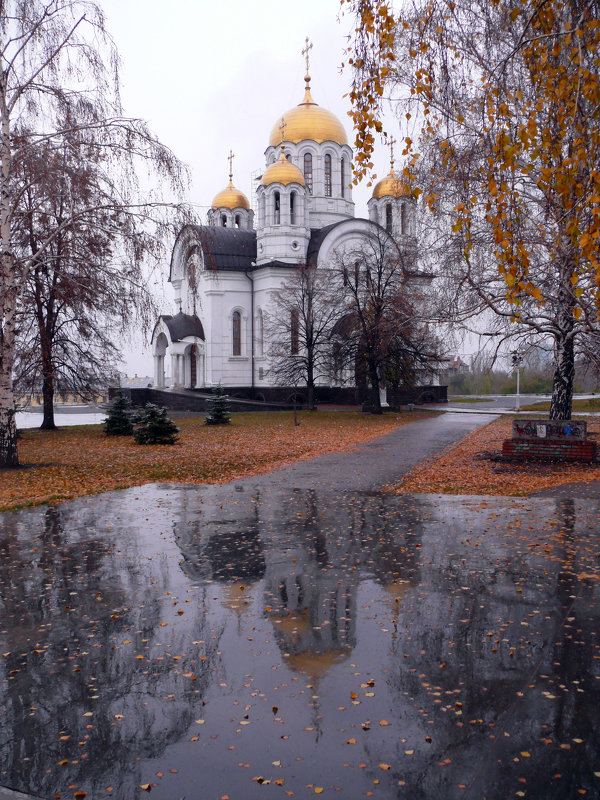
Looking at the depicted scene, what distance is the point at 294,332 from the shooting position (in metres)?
38.7

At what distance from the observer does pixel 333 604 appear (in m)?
5.92

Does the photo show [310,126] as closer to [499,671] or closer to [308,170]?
[308,170]

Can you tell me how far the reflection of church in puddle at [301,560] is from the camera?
5.32 metres

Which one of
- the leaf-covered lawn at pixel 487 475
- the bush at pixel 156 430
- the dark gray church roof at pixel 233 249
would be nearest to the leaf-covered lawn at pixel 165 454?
the bush at pixel 156 430

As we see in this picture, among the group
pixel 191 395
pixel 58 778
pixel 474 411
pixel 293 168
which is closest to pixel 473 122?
pixel 58 778

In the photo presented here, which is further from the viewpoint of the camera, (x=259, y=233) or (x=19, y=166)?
(x=259, y=233)

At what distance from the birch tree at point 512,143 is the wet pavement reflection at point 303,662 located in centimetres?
245

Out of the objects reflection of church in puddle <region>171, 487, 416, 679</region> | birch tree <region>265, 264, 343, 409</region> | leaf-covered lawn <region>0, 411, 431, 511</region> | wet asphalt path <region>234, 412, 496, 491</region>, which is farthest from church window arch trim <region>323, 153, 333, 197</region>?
reflection of church in puddle <region>171, 487, 416, 679</region>

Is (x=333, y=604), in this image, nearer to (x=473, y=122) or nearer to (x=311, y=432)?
(x=473, y=122)

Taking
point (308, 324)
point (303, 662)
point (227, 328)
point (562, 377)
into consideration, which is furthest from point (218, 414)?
point (303, 662)

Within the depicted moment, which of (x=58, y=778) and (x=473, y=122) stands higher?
(x=473, y=122)

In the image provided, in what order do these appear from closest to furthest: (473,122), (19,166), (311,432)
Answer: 1. (473,122)
2. (19,166)
3. (311,432)

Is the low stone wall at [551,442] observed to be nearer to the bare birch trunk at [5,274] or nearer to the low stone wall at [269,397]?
the bare birch trunk at [5,274]

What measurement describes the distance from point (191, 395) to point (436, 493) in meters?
30.0
